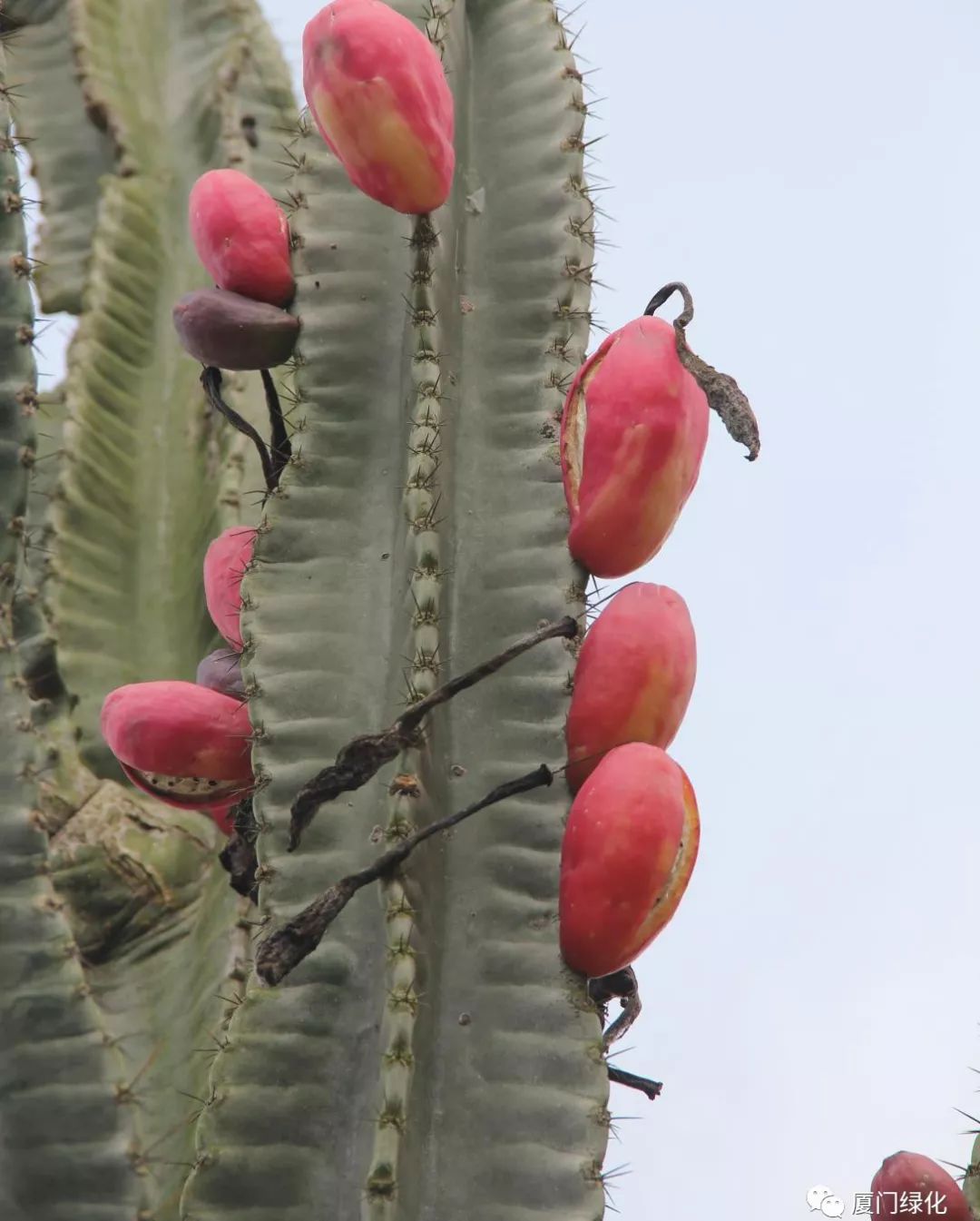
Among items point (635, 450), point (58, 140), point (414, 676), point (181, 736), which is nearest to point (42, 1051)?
point (181, 736)

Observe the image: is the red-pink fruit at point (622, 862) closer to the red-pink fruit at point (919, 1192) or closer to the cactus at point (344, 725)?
the cactus at point (344, 725)

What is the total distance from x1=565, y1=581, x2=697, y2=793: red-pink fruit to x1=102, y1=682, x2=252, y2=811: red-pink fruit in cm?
41

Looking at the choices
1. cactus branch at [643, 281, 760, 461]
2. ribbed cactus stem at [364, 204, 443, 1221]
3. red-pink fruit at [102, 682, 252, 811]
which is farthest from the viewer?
red-pink fruit at [102, 682, 252, 811]

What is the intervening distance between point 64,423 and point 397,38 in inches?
44.3

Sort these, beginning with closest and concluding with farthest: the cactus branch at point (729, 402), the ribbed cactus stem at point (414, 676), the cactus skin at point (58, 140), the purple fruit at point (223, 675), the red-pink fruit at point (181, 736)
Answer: the ribbed cactus stem at point (414, 676) < the cactus branch at point (729, 402) < the red-pink fruit at point (181, 736) < the purple fruit at point (223, 675) < the cactus skin at point (58, 140)

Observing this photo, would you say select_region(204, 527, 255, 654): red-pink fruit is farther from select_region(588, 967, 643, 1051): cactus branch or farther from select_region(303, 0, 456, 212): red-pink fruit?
select_region(588, 967, 643, 1051): cactus branch

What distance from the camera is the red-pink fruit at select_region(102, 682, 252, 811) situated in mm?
2107

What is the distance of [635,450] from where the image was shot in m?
1.96

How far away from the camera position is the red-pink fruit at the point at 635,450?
1953mm

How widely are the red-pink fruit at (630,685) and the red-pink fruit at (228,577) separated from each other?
1.64 ft

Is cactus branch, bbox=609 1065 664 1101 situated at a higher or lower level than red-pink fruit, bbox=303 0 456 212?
lower

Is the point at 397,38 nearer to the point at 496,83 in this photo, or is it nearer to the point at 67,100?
the point at 496,83

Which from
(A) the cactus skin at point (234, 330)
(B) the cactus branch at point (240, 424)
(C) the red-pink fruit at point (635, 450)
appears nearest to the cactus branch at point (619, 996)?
(C) the red-pink fruit at point (635, 450)

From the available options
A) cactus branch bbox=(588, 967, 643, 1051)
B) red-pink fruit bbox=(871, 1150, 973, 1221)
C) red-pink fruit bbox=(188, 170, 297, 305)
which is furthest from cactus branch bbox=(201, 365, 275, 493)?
red-pink fruit bbox=(871, 1150, 973, 1221)
